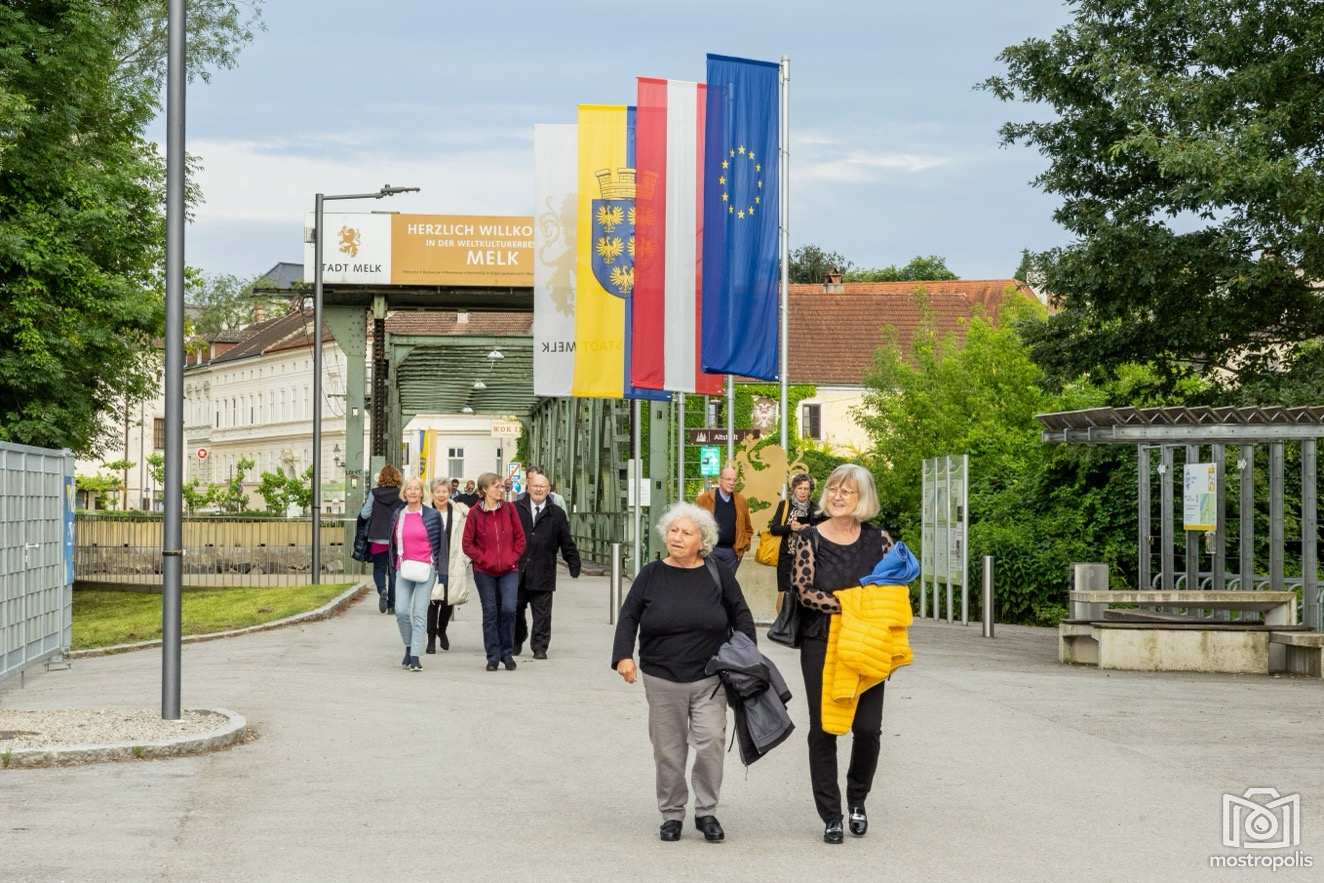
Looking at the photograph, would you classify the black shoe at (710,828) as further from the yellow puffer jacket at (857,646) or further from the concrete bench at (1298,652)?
the concrete bench at (1298,652)

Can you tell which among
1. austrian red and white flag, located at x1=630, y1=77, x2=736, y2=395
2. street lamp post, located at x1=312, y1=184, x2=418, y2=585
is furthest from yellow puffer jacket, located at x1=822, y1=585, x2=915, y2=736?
street lamp post, located at x1=312, y1=184, x2=418, y2=585

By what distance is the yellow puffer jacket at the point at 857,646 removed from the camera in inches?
305

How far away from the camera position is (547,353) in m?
24.6

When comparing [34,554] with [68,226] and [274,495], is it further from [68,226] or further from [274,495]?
[274,495]

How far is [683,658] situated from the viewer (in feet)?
26.3

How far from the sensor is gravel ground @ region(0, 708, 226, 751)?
407 inches

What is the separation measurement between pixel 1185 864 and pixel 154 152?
26.9m

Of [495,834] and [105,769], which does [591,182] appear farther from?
[495,834]

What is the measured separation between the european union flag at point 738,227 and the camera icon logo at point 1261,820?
13.0 m

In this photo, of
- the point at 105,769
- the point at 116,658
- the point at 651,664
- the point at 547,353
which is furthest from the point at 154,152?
the point at 651,664

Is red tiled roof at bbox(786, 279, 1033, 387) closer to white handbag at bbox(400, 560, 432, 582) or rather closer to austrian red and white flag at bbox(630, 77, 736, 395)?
austrian red and white flag at bbox(630, 77, 736, 395)

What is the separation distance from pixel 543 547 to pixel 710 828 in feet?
29.2

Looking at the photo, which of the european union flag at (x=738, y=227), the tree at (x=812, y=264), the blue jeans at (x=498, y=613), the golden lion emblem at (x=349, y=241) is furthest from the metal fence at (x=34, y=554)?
the tree at (x=812, y=264)

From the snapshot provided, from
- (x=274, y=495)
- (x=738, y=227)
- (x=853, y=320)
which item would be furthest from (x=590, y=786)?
(x=853, y=320)
